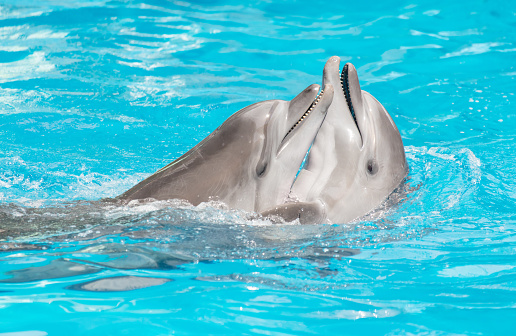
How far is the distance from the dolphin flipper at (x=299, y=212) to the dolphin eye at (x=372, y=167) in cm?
89

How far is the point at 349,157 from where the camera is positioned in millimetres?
5883

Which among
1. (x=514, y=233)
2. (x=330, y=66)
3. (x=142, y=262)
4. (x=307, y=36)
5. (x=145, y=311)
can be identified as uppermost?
(x=307, y=36)

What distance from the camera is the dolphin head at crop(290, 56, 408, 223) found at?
5.79 meters

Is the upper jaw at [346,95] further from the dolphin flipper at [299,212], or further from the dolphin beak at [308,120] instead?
the dolphin flipper at [299,212]

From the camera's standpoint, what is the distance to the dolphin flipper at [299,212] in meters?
5.03

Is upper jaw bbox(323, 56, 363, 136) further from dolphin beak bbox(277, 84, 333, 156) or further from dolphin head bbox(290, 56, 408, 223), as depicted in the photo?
dolphin beak bbox(277, 84, 333, 156)

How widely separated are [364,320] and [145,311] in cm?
151

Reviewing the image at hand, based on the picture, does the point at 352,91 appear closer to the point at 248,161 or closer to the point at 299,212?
the point at 248,161

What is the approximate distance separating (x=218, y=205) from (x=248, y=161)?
46 cm

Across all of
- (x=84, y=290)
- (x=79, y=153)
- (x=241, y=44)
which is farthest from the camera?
(x=241, y=44)

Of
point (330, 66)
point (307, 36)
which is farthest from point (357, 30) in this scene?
point (330, 66)

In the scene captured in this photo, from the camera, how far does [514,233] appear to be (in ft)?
19.2

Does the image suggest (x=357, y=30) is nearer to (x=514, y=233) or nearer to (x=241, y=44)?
(x=241, y=44)

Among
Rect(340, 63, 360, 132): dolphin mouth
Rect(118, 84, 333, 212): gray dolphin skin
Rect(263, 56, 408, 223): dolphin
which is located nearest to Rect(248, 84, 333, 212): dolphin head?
Rect(118, 84, 333, 212): gray dolphin skin
